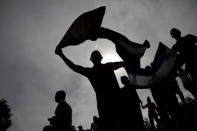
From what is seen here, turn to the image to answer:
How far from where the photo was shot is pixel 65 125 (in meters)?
5.37

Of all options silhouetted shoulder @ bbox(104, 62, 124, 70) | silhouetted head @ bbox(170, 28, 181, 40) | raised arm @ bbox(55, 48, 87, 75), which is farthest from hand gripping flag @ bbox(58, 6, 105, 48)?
silhouetted head @ bbox(170, 28, 181, 40)

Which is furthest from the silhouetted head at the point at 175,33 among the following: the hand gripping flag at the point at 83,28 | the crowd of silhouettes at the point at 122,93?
the hand gripping flag at the point at 83,28

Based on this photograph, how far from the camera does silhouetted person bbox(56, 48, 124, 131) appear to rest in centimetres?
395

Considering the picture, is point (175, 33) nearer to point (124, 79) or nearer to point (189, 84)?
point (124, 79)

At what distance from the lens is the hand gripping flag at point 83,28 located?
5.46 m

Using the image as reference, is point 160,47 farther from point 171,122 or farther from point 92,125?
point 92,125

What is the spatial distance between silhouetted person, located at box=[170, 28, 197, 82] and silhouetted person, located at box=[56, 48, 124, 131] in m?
2.84

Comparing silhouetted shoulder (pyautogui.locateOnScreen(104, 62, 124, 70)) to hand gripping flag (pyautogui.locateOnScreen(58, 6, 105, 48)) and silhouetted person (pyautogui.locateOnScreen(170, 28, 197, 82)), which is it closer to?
hand gripping flag (pyautogui.locateOnScreen(58, 6, 105, 48))

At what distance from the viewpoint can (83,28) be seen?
18.2 ft

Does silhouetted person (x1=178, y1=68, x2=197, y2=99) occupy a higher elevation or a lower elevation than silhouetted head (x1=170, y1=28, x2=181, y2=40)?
lower

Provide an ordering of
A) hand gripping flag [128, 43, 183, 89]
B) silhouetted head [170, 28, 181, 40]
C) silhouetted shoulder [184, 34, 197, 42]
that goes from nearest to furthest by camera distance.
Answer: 1. hand gripping flag [128, 43, 183, 89]
2. silhouetted shoulder [184, 34, 197, 42]
3. silhouetted head [170, 28, 181, 40]

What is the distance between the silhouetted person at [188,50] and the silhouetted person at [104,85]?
284cm

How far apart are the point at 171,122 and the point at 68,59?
5.15m

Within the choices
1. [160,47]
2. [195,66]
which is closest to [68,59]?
[160,47]
